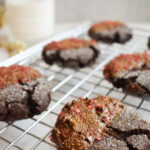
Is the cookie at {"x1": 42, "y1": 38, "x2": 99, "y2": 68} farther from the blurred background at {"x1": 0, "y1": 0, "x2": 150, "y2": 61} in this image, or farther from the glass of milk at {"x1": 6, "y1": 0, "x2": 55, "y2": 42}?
the glass of milk at {"x1": 6, "y1": 0, "x2": 55, "y2": 42}

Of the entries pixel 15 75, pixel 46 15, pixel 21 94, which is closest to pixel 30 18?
pixel 46 15

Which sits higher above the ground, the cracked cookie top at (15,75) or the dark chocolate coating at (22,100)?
the cracked cookie top at (15,75)

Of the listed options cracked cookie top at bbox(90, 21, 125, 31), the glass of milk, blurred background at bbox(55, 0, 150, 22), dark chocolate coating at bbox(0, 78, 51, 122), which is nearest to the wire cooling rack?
dark chocolate coating at bbox(0, 78, 51, 122)

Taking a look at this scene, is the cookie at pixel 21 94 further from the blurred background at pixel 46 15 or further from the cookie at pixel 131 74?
the blurred background at pixel 46 15

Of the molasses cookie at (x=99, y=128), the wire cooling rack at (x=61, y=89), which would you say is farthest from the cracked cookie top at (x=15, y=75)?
the molasses cookie at (x=99, y=128)

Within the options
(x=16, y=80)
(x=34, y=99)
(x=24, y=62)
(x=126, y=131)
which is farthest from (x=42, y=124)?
(x=24, y=62)
